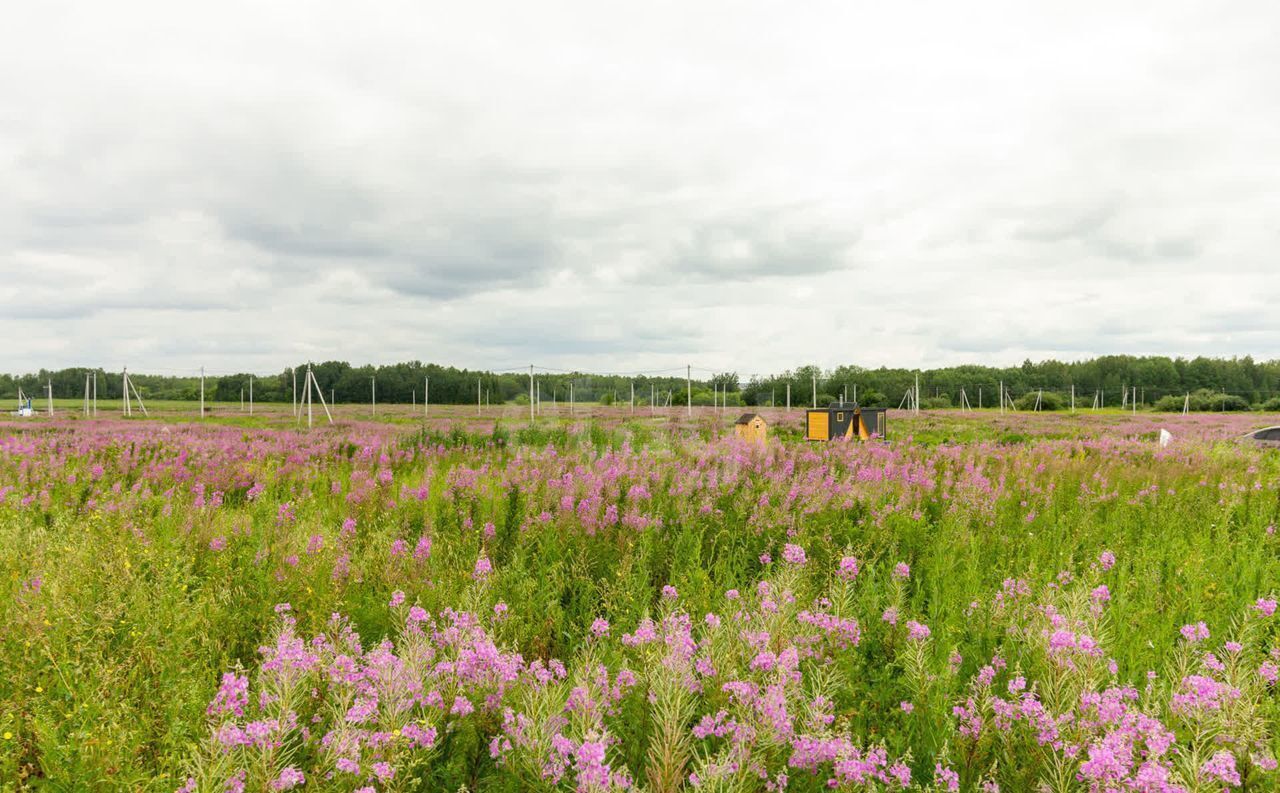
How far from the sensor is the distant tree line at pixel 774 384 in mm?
36250

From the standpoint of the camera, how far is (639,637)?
8.46 feet

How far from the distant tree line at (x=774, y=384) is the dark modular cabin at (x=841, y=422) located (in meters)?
13.0

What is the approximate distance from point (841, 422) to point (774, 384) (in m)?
29.7

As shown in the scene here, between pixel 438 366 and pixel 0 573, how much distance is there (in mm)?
64489

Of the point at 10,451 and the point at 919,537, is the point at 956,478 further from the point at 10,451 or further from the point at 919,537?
the point at 10,451

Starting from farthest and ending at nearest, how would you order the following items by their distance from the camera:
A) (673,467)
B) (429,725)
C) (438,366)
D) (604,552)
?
(438,366) → (673,467) → (604,552) → (429,725)

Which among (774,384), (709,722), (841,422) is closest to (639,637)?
(709,722)

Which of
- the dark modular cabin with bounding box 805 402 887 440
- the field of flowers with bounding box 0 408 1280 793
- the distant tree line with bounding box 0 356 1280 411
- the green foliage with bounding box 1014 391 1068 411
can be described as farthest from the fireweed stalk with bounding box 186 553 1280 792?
the green foliage with bounding box 1014 391 1068 411

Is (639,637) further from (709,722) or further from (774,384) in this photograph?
(774,384)

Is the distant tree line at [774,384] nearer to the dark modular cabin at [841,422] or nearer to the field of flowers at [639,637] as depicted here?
the dark modular cabin at [841,422]

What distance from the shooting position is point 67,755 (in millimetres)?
2168

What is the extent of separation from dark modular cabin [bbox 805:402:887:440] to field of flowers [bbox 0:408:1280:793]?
26.5 feet

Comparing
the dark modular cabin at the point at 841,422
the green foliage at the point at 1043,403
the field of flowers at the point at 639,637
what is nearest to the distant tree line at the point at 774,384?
the green foliage at the point at 1043,403

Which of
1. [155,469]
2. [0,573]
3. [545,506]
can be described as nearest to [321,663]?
[545,506]
